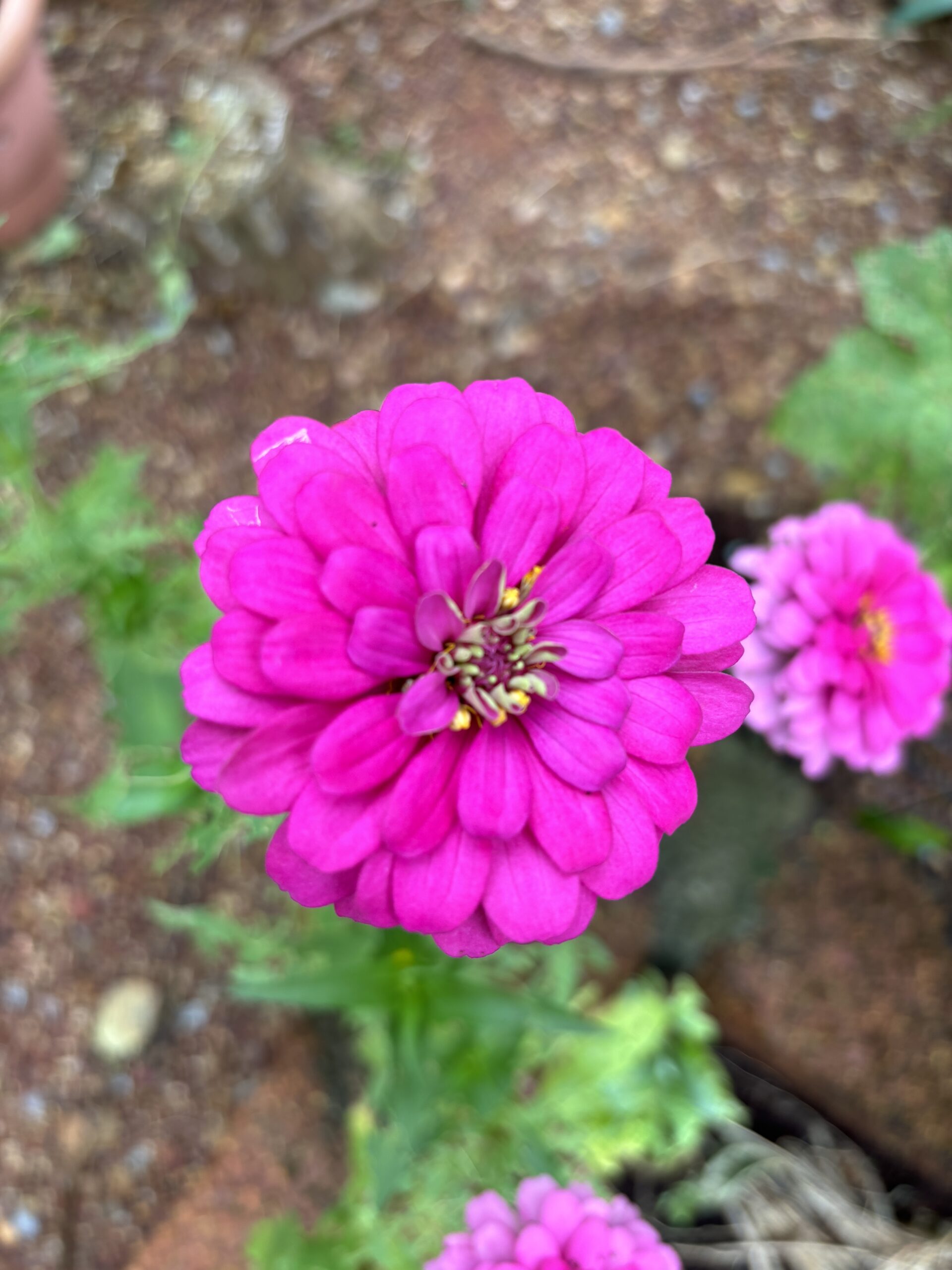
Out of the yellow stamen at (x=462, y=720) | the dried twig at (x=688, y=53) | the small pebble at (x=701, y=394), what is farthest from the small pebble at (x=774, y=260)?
the yellow stamen at (x=462, y=720)

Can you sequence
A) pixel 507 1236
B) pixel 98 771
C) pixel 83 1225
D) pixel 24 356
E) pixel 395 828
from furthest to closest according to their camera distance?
pixel 98 771
pixel 83 1225
pixel 24 356
pixel 507 1236
pixel 395 828

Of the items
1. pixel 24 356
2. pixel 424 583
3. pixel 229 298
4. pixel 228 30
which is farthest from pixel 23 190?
pixel 424 583

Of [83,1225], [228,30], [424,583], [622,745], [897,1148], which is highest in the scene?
[228,30]

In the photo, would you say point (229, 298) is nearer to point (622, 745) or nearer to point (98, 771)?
point (98, 771)

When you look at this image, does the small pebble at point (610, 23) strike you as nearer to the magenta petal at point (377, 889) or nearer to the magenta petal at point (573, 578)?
the magenta petal at point (573, 578)

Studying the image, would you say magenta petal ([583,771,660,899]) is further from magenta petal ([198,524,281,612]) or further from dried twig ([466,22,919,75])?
dried twig ([466,22,919,75])

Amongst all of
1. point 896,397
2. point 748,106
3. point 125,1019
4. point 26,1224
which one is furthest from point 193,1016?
point 748,106

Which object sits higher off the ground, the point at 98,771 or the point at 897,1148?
the point at 98,771
